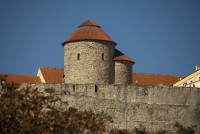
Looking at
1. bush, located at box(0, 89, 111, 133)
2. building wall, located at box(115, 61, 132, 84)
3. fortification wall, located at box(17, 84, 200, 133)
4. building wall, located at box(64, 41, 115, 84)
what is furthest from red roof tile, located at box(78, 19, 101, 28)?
bush, located at box(0, 89, 111, 133)

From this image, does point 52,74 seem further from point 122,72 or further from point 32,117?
point 32,117

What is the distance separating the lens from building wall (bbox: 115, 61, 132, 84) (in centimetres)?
4525

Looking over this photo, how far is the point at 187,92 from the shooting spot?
38.7 meters

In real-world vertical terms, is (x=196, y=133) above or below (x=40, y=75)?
below

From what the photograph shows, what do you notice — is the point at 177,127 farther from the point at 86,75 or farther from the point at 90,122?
the point at 90,122

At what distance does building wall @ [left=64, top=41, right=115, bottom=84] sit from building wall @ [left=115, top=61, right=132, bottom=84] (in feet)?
2.99

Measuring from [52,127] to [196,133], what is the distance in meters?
20.7

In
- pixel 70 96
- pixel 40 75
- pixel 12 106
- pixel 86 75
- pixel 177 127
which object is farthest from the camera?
pixel 40 75

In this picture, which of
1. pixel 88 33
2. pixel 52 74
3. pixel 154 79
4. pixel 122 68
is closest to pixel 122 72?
pixel 122 68

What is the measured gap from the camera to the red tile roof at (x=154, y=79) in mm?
59125

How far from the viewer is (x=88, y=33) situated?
147 feet

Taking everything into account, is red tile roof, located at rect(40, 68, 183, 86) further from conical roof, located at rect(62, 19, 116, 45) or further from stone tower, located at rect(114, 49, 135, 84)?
stone tower, located at rect(114, 49, 135, 84)

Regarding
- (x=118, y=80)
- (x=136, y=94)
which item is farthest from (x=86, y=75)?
(x=136, y=94)

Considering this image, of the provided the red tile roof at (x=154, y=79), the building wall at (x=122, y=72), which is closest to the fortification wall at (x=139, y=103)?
the building wall at (x=122, y=72)
